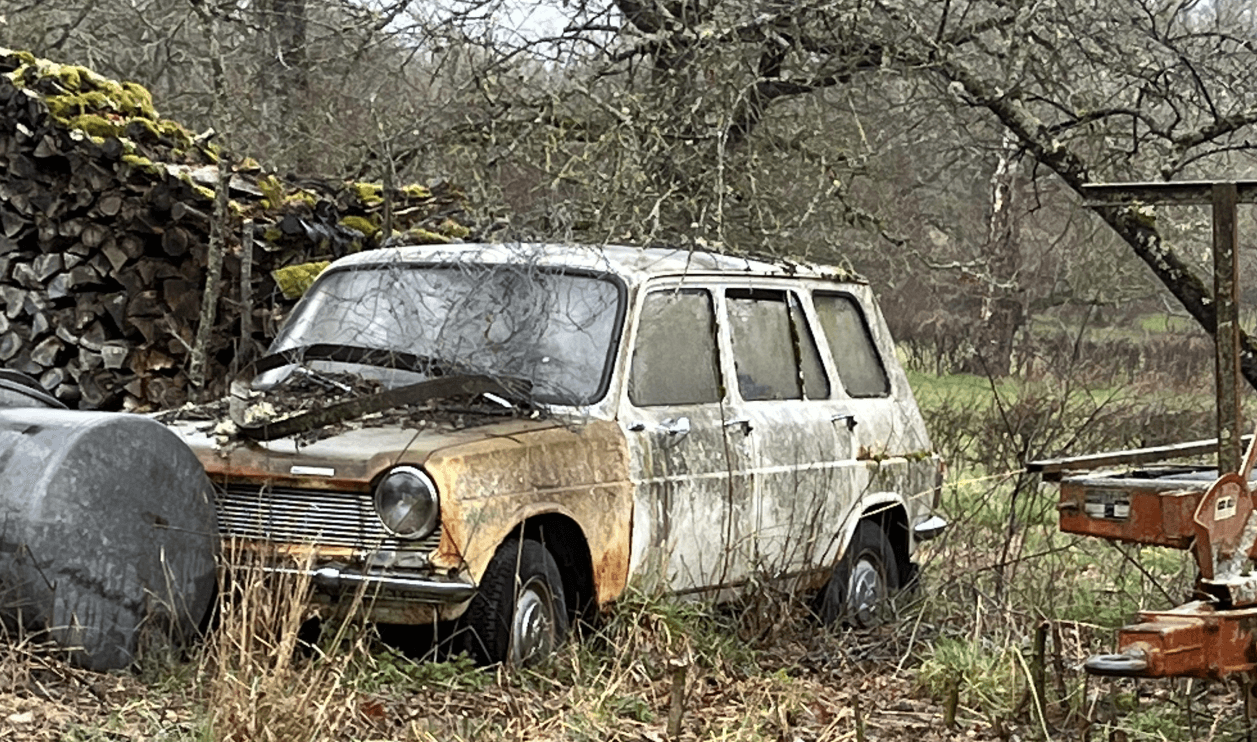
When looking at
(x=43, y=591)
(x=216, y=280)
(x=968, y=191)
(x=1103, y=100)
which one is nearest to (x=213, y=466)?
(x=43, y=591)

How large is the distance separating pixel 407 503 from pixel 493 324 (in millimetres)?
1240

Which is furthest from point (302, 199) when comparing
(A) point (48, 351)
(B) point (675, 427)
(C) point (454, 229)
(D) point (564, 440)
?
(D) point (564, 440)

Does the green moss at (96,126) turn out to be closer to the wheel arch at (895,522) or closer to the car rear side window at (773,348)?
the car rear side window at (773,348)

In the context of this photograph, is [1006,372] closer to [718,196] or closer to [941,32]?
[941,32]

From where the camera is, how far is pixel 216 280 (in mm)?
9633

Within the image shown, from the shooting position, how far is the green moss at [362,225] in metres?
10.8

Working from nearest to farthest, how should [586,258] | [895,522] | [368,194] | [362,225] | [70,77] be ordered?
[586,258] → [895,522] → [70,77] → [362,225] → [368,194]

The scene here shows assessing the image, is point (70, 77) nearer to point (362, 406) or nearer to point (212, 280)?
point (212, 280)

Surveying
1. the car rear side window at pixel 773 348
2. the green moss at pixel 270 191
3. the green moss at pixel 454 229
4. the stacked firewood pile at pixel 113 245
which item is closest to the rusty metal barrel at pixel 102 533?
the car rear side window at pixel 773 348

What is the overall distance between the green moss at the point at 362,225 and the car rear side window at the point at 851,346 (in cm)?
382

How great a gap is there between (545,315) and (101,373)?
14.5ft

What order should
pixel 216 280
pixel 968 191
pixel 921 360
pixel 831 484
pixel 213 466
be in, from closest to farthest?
1. pixel 213 466
2. pixel 831 484
3. pixel 216 280
4. pixel 921 360
5. pixel 968 191

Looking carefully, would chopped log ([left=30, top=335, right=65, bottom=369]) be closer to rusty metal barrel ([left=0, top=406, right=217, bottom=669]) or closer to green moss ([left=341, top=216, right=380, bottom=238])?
green moss ([left=341, top=216, right=380, bottom=238])

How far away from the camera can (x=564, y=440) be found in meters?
6.16
